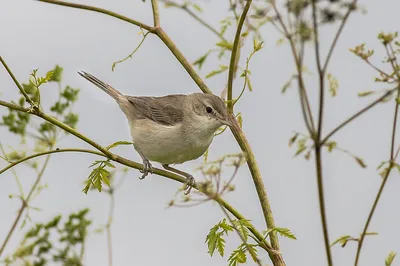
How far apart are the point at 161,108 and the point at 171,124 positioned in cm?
21

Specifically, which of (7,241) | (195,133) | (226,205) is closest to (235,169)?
(226,205)

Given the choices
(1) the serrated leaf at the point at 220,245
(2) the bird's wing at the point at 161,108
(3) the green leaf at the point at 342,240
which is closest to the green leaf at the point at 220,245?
(1) the serrated leaf at the point at 220,245

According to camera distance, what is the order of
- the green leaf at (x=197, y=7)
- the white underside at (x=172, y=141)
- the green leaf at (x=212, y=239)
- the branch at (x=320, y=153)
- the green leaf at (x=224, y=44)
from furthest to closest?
the white underside at (x=172, y=141), the green leaf at (x=197, y=7), the green leaf at (x=224, y=44), the green leaf at (x=212, y=239), the branch at (x=320, y=153)

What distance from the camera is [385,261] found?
311 cm

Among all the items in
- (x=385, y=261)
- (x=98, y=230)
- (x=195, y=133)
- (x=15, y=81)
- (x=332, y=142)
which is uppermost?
(x=195, y=133)

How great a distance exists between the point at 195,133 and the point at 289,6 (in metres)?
1.76

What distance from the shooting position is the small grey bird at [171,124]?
4.32 metres

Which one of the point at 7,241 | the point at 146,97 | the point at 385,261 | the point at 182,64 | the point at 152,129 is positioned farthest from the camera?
the point at 146,97

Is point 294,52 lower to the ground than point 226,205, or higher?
higher

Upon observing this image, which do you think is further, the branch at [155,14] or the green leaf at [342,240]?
the branch at [155,14]

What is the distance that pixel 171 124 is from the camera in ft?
15.1

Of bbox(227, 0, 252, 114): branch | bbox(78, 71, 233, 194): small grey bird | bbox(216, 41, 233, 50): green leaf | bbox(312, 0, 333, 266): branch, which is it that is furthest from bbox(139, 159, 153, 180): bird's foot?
bbox(312, 0, 333, 266): branch

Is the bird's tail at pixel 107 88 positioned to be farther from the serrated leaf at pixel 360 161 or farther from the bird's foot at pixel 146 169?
the serrated leaf at pixel 360 161

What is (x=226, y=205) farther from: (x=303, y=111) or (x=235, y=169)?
(x=303, y=111)
